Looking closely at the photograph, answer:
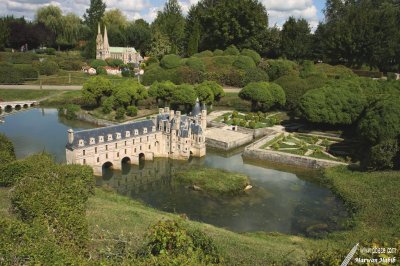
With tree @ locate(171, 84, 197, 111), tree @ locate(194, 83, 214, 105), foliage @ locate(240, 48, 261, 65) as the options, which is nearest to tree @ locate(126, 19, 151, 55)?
foliage @ locate(240, 48, 261, 65)

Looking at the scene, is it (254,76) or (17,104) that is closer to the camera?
(17,104)

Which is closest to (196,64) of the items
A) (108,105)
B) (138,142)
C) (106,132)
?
(108,105)

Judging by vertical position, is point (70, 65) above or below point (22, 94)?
above

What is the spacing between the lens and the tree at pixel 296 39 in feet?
333

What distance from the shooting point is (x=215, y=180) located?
3928 centimetres

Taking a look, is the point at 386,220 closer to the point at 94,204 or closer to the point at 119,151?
the point at 94,204

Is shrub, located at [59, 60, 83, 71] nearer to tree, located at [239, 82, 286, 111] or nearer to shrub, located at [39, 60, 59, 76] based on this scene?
shrub, located at [39, 60, 59, 76]

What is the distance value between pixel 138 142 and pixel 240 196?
48.0 ft

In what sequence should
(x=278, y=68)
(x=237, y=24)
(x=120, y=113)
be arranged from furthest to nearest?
(x=237, y=24) → (x=278, y=68) → (x=120, y=113)

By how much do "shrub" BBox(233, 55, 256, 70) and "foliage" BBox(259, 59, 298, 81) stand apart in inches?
142

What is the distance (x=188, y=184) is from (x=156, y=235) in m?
21.4

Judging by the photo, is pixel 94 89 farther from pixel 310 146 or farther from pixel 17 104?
pixel 310 146

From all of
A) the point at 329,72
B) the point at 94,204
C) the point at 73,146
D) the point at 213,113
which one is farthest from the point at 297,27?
the point at 94,204

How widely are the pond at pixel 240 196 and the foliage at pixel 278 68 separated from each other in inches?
1686
